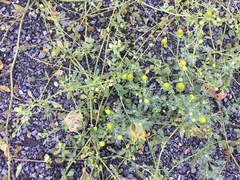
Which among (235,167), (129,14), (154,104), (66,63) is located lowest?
(235,167)

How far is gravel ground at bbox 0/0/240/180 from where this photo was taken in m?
2.03

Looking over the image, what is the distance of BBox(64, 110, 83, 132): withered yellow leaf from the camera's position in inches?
79.8

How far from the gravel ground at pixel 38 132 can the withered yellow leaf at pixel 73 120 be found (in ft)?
0.19

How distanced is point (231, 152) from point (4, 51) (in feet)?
4.32

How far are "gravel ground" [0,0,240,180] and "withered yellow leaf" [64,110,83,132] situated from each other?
58 mm

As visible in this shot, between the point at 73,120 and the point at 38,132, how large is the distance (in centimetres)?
20

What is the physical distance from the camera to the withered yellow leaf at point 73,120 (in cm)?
203

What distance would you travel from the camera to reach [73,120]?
2.03m

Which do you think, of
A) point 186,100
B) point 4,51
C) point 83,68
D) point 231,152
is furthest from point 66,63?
point 231,152

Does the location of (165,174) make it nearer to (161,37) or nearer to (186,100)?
(186,100)

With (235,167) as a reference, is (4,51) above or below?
above

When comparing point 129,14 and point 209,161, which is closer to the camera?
point 209,161

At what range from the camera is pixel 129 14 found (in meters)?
2.22

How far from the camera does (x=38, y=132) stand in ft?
6.76
